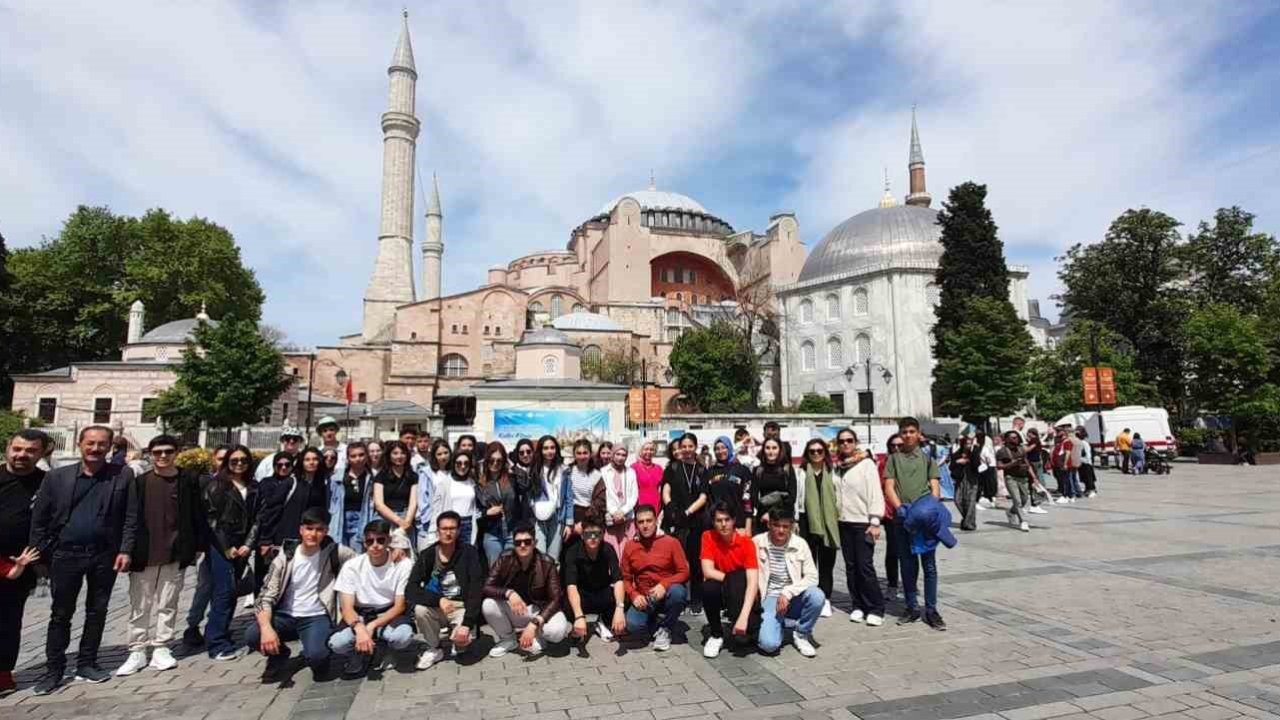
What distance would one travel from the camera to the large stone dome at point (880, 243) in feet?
135

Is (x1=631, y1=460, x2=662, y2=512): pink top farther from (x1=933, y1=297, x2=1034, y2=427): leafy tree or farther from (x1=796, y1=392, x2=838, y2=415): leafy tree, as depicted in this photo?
(x1=796, y1=392, x2=838, y2=415): leafy tree

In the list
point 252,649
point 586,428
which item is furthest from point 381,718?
point 586,428

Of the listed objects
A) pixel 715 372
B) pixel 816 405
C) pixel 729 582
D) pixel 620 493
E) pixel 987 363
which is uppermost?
pixel 715 372

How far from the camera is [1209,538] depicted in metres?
8.77

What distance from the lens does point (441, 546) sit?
16.0 feet

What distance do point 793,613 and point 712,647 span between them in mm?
657

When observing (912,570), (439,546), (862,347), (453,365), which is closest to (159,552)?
(439,546)

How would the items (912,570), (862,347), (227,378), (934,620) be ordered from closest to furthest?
(934,620), (912,570), (227,378), (862,347)

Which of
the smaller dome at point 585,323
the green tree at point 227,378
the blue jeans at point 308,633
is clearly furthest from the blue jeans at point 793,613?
the smaller dome at point 585,323

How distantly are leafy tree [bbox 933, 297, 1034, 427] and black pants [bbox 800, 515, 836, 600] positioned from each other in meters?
26.7

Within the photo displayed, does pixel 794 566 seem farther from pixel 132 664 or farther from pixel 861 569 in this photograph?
pixel 132 664

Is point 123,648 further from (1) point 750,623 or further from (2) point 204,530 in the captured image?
(1) point 750,623

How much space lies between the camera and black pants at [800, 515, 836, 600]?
19.2 ft

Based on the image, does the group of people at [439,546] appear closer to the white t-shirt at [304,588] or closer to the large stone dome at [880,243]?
the white t-shirt at [304,588]
